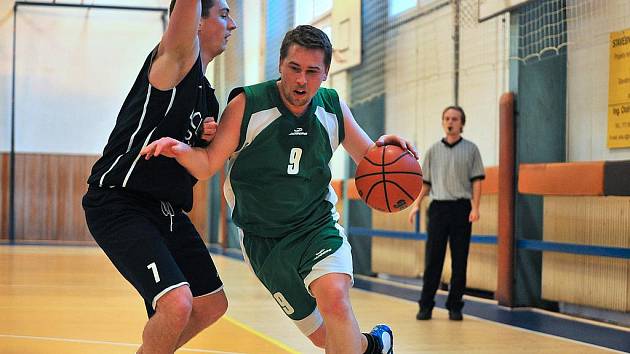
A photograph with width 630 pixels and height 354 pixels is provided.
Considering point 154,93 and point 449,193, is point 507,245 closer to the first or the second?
point 449,193

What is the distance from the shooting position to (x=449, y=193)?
7.53 metres

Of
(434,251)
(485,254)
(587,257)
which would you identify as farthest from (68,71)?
(587,257)

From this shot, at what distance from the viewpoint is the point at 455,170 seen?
24.6 feet

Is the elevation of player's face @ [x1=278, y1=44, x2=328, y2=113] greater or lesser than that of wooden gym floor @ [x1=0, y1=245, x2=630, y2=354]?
greater

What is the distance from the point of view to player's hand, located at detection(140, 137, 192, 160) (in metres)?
3.39

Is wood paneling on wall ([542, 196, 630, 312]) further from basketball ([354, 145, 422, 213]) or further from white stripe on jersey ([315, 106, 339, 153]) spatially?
white stripe on jersey ([315, 106, 339, 153])

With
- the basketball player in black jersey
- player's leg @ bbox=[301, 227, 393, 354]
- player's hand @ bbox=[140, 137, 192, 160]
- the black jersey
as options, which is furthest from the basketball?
player's hand @ bbox=[140, 137, 192, 160]

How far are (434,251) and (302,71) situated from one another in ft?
13.6

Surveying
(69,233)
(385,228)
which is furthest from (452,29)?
(69,233)

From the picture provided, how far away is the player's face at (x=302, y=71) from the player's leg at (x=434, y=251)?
12.9 feet

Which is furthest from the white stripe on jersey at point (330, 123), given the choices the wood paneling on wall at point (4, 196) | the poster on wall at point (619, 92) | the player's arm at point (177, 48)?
the wood paneling on wall at point (4, 196)

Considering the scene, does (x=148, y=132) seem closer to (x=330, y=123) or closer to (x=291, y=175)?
(x=291, y=175)

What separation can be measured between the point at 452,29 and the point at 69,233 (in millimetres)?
14530

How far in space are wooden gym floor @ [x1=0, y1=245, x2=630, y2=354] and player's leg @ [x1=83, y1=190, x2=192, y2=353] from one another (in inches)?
76.2
